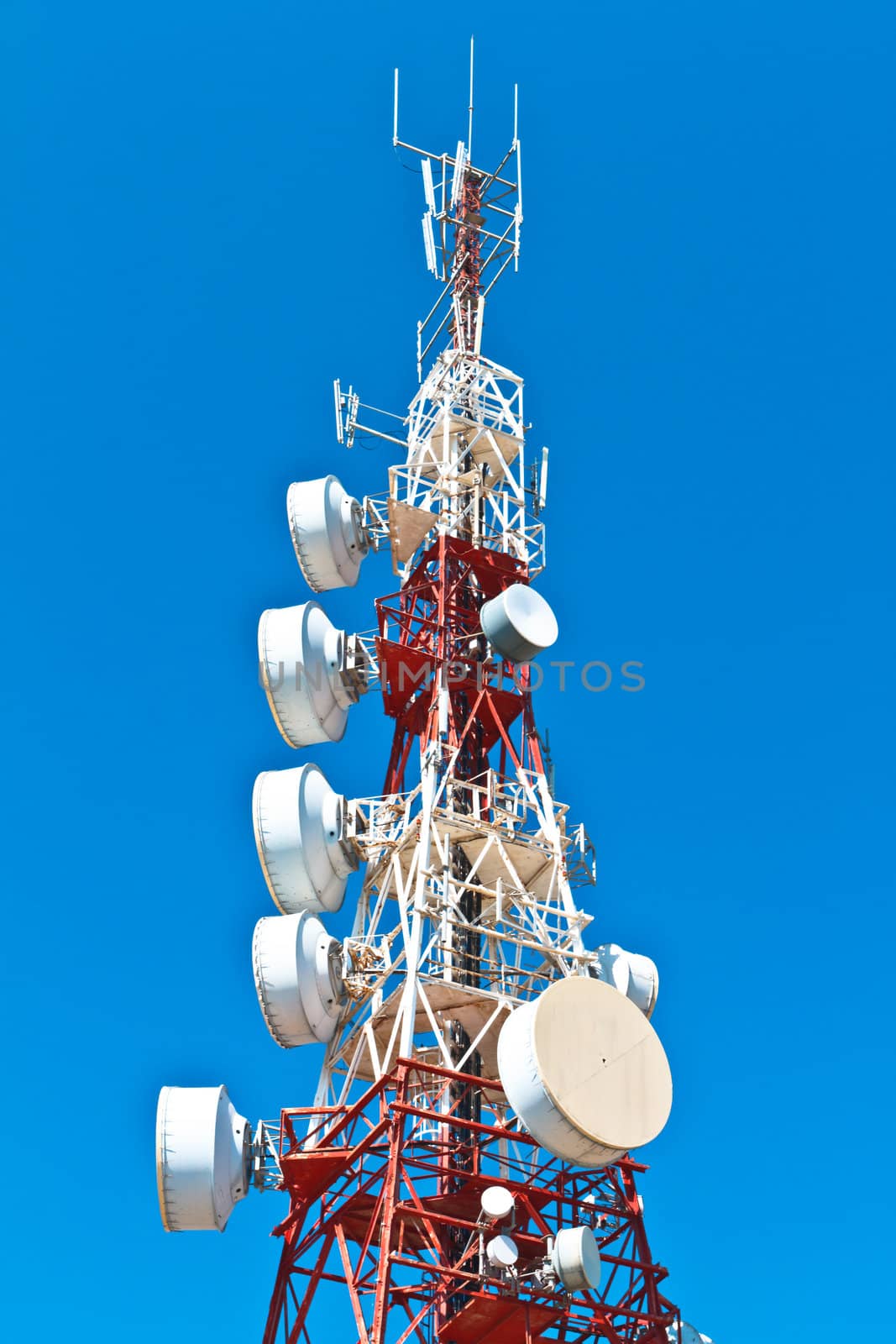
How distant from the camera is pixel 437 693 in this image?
40.3m

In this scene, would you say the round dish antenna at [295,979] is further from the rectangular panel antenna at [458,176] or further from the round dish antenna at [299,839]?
the rectangular panel antenna at [458,176]

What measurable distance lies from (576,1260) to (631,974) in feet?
33.6

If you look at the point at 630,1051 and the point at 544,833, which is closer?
the point at 630,1051

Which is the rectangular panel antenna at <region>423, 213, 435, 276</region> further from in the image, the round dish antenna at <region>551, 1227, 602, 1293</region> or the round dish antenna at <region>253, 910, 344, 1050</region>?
the round dish antenna at <region>551, 1227, 602, 1293</region>

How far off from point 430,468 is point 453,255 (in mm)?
9206

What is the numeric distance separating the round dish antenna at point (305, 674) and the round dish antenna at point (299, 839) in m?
2.78

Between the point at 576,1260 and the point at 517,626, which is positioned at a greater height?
the point at 517,626

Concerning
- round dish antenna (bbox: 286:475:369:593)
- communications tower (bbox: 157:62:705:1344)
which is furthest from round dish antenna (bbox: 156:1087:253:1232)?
round dish antenna (bbox: 286:475:369:593)

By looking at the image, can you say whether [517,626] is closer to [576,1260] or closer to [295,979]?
[295,979]

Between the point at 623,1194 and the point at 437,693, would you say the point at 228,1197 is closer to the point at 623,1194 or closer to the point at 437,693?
the point at 623,1194

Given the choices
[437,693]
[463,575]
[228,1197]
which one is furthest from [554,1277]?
[463,575]

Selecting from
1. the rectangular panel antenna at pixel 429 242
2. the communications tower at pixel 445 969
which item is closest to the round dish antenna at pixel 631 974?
the communications tower at pixel 445 969

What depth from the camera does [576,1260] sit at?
2833 centimetres

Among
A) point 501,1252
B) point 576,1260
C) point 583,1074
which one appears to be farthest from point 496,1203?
point 583,1074
